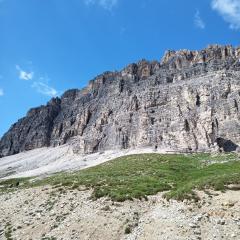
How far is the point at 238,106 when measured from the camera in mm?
130500

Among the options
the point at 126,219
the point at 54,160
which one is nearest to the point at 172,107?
→ the point at 54,160

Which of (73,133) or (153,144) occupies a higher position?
(73,133)

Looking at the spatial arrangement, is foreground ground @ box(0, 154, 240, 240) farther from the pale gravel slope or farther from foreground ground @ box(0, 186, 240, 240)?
the pale gravel slope

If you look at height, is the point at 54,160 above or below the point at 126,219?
above

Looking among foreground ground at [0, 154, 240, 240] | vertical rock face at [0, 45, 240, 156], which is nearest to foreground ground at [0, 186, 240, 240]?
foreground ground at [0, 154, 240, 240]

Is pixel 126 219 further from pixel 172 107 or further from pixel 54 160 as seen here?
pixel 54 160

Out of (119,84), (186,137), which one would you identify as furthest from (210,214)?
(119,84)

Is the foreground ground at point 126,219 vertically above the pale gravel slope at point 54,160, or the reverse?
the pale gravel slope at point 54,160

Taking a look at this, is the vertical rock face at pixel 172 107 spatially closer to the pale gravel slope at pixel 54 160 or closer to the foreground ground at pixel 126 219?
the pale gravel slope at pixel 54 160


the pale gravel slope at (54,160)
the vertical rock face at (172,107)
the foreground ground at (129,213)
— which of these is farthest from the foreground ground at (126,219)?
the pale gravel slope at (54,160)

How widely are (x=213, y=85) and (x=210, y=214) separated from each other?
120098 millimetres

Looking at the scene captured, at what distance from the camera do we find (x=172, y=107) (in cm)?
14788

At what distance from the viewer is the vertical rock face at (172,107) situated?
12950 cm

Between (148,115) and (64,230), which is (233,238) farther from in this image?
(148,115)
